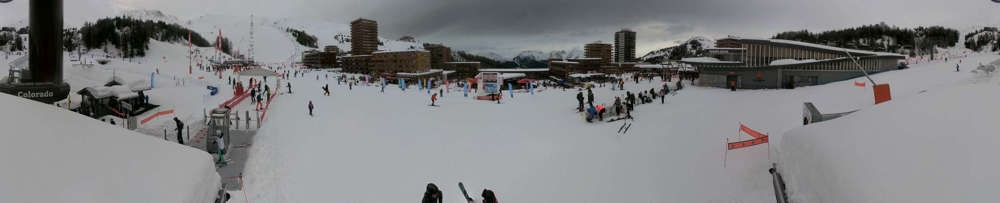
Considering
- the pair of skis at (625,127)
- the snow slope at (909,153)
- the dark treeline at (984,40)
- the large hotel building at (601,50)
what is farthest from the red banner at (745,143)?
the dark treeline at (984,40)

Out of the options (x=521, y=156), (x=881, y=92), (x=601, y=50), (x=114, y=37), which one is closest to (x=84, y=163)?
(x=521, y=156)

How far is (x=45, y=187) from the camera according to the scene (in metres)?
3.08

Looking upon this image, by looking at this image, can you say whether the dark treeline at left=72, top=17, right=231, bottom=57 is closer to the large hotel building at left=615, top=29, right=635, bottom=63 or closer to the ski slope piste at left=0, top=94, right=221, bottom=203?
the ski slope piste at left=0, top=94, right=221, bottom=203

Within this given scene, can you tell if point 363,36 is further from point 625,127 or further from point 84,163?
point 84,163

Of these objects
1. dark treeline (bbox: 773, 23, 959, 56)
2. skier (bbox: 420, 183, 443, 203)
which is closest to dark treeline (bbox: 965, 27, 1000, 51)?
dark treeline (bbox: 773, 23, 959, 56)

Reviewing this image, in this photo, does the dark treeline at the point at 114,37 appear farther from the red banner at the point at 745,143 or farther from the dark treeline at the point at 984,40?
the dark treeline at the point at 984,40

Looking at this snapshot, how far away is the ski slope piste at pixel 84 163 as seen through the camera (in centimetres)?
311

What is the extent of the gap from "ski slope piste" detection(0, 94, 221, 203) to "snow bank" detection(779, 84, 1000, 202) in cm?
614

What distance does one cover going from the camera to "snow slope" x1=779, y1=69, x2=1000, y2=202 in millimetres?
3453

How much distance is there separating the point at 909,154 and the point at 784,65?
3202 cm

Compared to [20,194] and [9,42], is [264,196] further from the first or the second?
[9,42]

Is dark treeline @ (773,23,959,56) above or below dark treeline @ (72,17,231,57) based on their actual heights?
above

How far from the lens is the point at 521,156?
12406 mm

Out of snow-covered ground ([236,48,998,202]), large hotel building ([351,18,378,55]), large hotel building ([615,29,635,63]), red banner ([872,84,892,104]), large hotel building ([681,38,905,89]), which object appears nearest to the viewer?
red banner ([872,84,892,104])
